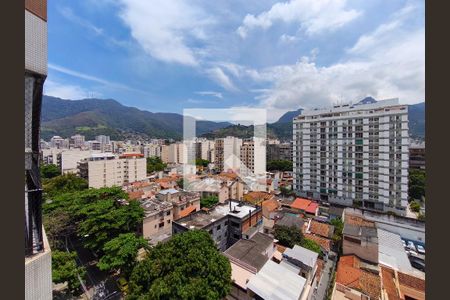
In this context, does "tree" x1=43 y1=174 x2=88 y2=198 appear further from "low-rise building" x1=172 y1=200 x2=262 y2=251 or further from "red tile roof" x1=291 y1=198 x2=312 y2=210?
"red tile roof" x1=291 y1=198 x2=312 y2=210

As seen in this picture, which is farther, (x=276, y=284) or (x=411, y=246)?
(x=411, y=246)

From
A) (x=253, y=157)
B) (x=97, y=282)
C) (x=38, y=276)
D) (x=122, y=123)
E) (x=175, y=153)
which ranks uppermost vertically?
(x=122, y=123)

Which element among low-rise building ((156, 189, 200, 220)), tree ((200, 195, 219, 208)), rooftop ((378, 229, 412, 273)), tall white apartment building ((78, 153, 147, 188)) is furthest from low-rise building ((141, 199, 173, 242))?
tall white apartment building ((78, 153, 147, 188))

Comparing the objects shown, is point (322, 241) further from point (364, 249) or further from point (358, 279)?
point (358, 279)

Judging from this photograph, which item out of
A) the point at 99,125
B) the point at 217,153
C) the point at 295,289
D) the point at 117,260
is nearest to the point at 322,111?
the point at 217,153

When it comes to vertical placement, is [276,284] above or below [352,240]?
above

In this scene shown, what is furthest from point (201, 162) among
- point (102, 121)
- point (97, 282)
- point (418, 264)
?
point (102, 121)

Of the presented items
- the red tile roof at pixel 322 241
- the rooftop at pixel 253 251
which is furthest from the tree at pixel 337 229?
the rooftop at pixel 253 251
